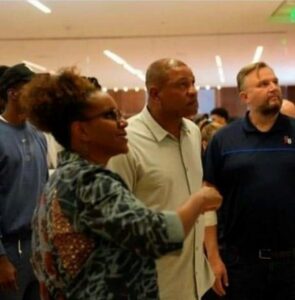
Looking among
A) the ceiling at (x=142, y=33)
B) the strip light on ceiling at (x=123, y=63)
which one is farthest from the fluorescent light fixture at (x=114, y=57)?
the ceiling at (x=142, y=33)

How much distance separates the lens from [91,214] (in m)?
1.36

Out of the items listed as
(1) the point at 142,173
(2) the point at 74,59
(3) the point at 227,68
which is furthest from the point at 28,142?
(3) the point at 227,68

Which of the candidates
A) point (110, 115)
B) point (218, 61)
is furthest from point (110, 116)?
point (218, 61)

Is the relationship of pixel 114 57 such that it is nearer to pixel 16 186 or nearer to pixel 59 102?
pixel 16 186

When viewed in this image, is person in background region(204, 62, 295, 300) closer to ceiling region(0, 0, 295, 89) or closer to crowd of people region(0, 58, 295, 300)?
crowd of people region(0, 58, 295, 300)

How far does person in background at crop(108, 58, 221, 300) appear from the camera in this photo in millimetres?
2248

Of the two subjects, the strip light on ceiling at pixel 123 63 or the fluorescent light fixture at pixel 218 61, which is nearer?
the strip light on ceiling at pixel 123 63

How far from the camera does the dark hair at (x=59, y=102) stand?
1.50m

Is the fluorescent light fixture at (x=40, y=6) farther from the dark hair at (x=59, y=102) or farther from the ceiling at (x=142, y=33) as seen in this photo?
the dark hair at (x=59, y=102)

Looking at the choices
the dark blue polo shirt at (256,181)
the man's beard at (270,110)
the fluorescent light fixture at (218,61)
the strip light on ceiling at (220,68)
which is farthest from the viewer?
the strip light on ceiling at (220,68)

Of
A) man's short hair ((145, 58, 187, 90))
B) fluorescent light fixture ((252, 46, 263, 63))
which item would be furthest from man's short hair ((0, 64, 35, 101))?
fluorescent light fixture ((252, 46, 263, 63))

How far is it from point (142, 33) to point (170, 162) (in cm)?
868

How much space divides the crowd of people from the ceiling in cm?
589

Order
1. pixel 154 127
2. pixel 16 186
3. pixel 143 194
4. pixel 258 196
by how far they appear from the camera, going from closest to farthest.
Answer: pixel 143 194 → pixel 154 127 → pixel 16 186 → pixel 258 196
